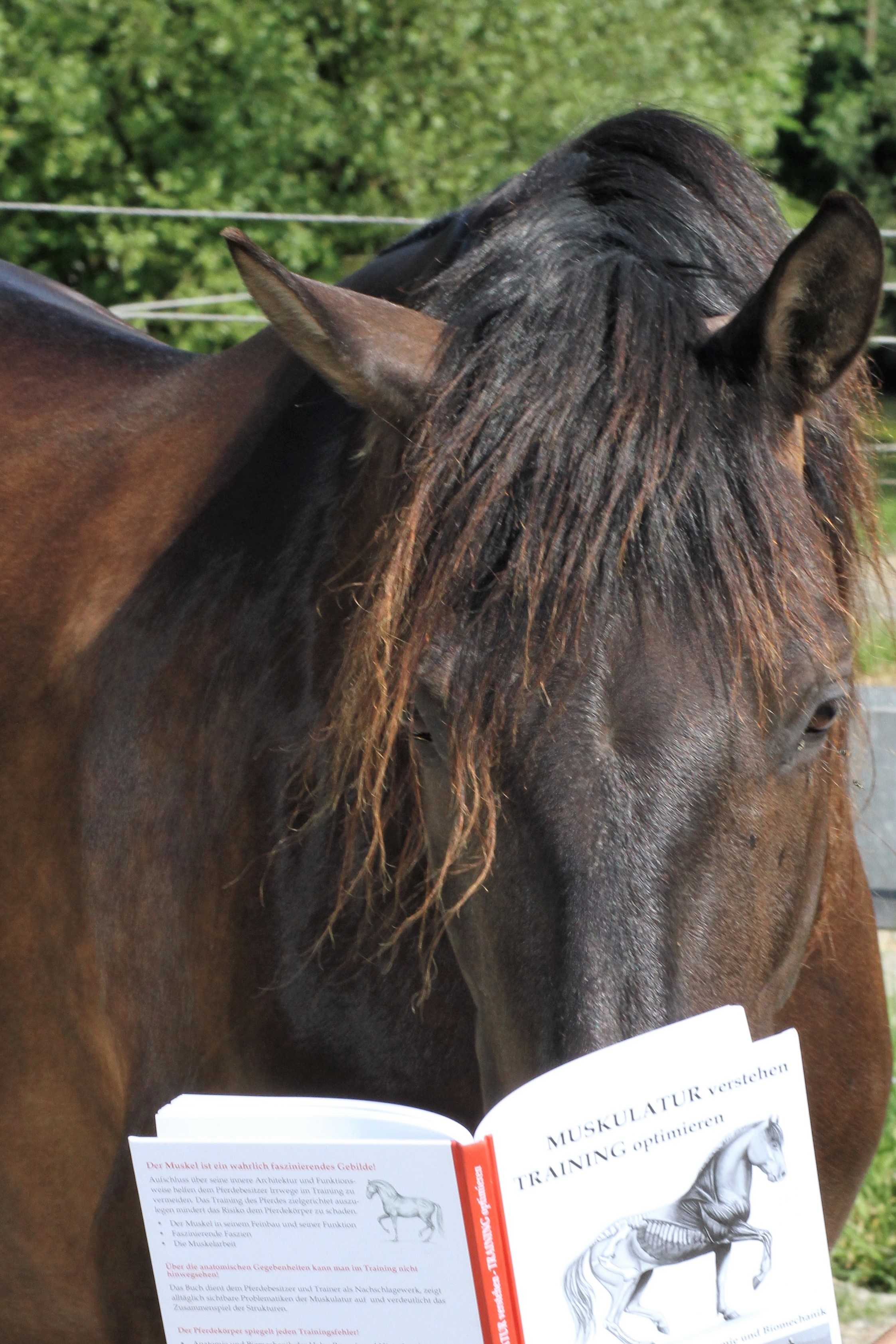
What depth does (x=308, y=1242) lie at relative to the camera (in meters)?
1.10

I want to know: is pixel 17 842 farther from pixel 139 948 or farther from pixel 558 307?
pixel 558 307

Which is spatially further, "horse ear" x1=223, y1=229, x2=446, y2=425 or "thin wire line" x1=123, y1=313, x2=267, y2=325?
"thin wire line" x1=123, y1=313, x2=267, y2=325

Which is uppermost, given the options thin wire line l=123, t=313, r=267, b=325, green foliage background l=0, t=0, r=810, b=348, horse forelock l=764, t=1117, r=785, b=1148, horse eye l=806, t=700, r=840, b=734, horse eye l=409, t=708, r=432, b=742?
green foliage background l=0, t=0, r=810, b=348

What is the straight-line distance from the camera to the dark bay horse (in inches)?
46.4

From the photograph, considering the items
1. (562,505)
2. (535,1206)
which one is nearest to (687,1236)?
(535,1206)

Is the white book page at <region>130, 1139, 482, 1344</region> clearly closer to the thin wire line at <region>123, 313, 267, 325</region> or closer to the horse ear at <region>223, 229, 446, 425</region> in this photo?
the horse ear at <region>223, 229, 446, 425</region>

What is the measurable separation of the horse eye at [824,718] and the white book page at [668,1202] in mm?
339

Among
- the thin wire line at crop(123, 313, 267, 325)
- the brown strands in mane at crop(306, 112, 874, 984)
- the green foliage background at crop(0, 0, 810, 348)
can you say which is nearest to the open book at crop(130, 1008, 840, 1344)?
the brown strands in mane at crop(306, 112, 874, 984)

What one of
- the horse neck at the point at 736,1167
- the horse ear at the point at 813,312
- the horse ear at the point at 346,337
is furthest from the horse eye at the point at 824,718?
the horse ear at the point at 346,337

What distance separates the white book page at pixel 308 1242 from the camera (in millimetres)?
1028

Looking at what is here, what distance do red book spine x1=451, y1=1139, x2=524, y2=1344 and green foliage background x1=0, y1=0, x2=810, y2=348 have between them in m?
8.90

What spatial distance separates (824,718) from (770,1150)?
422 millimetres

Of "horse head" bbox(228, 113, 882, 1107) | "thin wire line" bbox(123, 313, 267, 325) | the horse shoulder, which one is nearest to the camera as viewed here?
"horse head" bbox(228, 113, 882, 1107)

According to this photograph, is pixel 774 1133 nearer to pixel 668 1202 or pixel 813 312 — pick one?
pixel 668 1202
